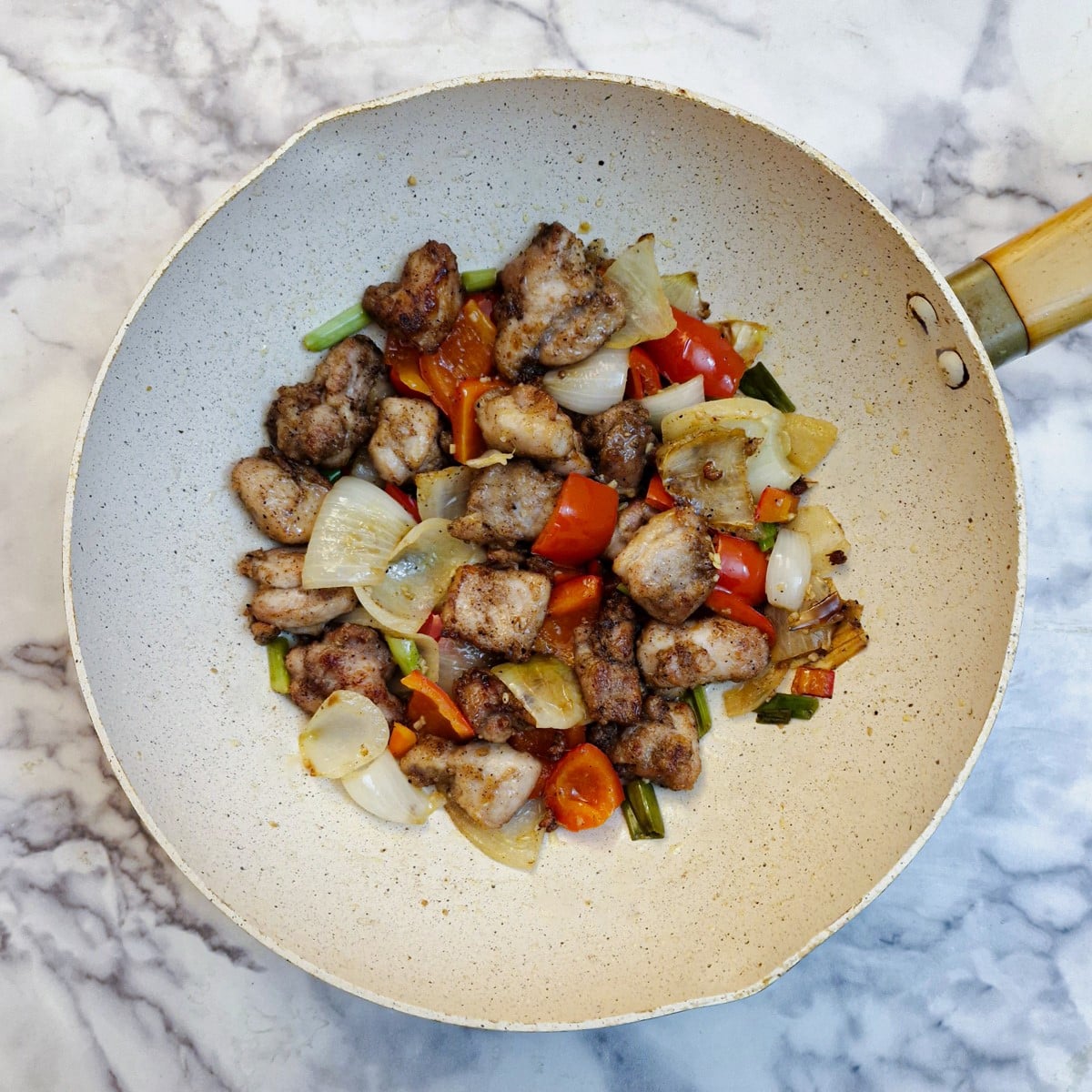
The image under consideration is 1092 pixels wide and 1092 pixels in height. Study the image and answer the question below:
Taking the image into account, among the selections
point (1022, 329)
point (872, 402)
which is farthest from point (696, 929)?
point (1022, 329)

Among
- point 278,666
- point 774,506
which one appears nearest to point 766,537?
point 774,506

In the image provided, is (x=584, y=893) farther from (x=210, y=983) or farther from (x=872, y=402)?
(x=872, y=402)

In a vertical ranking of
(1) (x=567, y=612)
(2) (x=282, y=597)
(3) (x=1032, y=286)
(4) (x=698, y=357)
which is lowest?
(1) (x=567, y=612)

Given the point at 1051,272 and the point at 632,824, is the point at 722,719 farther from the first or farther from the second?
the point at 1051,272

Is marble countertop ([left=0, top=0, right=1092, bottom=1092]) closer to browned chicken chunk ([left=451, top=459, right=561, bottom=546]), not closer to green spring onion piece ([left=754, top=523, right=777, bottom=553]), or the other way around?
green spring onion piece ([left=754, top=523, right=777, bottom=553])

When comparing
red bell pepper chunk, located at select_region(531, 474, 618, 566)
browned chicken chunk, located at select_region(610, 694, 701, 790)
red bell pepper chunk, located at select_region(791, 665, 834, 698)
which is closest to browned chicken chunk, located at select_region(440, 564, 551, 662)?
red bell pepper chunk, located at select_region(531, 474, 618, 566)

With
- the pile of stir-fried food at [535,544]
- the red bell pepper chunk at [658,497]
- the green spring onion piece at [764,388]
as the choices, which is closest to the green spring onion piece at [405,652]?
the pile of stir-fried food at [535,544]
